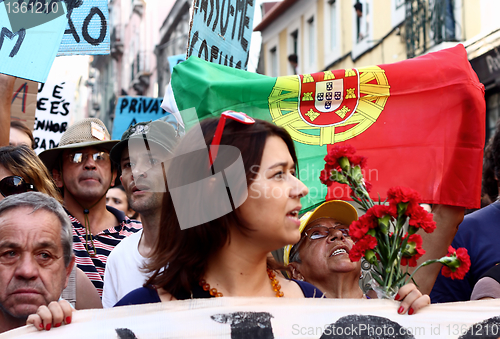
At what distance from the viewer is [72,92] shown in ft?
21.0

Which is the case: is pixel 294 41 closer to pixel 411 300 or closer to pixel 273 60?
pixel 273 60

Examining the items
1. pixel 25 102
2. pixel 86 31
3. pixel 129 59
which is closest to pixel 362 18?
pixel 25 102

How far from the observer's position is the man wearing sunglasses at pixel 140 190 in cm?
315

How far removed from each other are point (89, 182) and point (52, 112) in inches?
93.1

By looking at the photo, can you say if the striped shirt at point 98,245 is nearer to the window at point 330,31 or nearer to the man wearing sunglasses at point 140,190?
the man wearing sunglasses at point 140,190

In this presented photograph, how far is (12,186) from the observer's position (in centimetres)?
349

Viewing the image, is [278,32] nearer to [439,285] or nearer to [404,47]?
[404,47]

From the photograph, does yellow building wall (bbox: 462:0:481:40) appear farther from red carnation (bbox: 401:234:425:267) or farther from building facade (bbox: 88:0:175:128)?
building facade (bbox: 88:0:175:128)

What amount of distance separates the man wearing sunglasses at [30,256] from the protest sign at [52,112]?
351cm

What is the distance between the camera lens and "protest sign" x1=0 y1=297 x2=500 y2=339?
87.9 inches

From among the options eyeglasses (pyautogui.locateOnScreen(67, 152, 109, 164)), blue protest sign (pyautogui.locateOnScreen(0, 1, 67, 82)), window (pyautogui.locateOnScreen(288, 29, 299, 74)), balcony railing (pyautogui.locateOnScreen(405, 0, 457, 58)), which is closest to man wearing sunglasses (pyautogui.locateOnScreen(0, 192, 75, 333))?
blue protest sign (pyautogui.locateOnScreen(0, 1, 67, 82))

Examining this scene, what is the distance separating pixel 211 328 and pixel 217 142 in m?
0.63

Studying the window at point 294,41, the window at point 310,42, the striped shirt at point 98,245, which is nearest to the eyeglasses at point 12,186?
the striped shirt at point 98,245

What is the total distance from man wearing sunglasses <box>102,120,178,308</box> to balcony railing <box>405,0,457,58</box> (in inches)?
403
